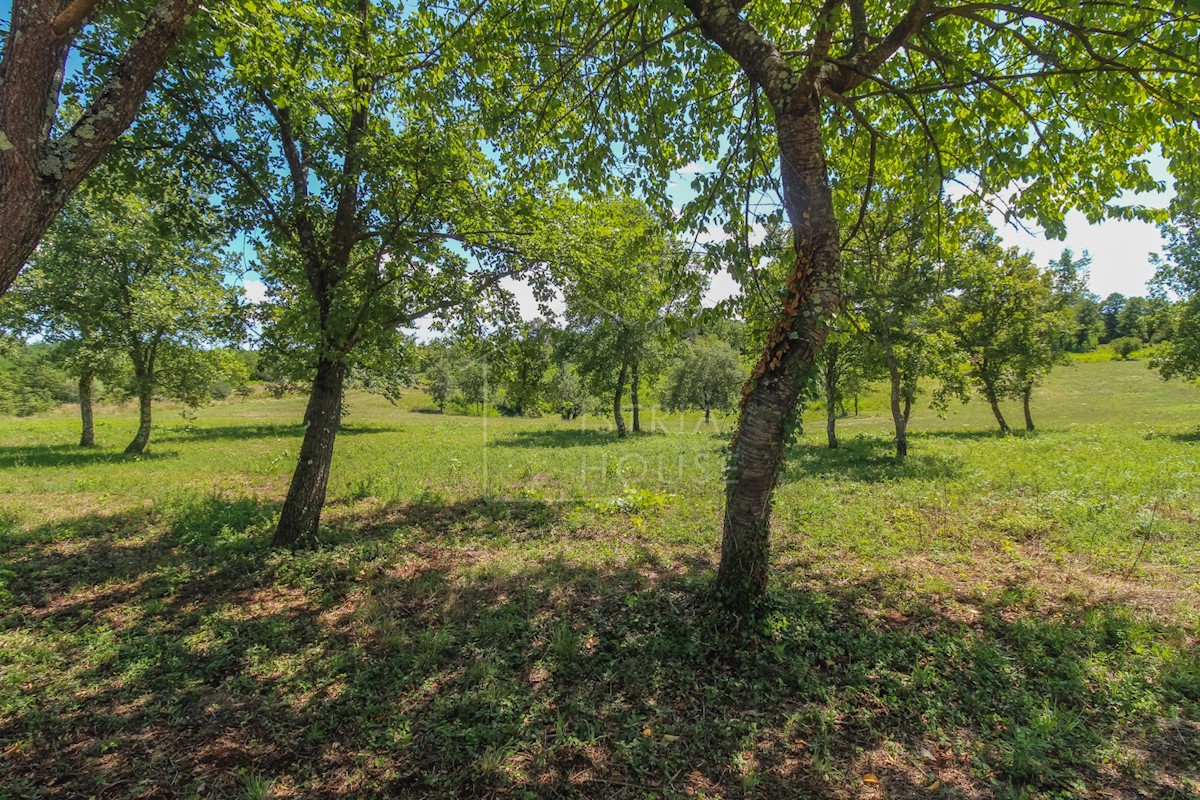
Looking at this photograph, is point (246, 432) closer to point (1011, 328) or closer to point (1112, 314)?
point (1011, 328)

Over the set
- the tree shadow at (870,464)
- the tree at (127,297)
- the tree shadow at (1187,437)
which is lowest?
the tree shadow at (870,464)

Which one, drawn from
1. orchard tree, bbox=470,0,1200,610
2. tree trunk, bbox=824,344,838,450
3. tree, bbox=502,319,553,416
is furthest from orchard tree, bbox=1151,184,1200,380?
tree, bbox=502,319,553,416

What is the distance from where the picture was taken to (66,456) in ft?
57.2

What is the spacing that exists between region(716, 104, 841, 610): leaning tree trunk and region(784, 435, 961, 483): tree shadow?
891 cm

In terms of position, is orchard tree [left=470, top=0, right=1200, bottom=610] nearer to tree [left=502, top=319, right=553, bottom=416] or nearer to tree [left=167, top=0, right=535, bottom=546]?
tree [left=167, top=0, right=535, bottom=546]

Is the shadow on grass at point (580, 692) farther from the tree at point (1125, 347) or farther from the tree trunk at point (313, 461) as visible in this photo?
A: the tree at point (1125, 347)

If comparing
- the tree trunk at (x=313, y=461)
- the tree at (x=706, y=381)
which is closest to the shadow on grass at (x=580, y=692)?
the tree trunk at (x=313, y=461)

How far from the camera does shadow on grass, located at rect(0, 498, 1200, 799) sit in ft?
10.3

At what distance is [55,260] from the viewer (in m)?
16.4

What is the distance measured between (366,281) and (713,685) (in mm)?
7053

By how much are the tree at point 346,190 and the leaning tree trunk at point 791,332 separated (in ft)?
14.5

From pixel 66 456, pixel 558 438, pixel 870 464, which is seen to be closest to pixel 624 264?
pixel 870 464

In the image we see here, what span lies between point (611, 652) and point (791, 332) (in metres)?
3.43

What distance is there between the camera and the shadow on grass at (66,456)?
1587 cm
